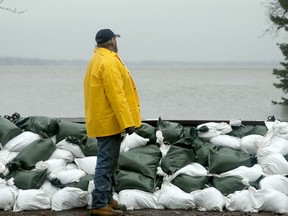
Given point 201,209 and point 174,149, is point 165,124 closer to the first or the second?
point 174,149

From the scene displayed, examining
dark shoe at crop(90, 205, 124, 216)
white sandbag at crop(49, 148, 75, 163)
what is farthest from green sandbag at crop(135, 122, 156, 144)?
dark shoe at crop(90, 205, 124, 216)

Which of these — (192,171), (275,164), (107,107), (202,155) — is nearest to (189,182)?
(192,171)

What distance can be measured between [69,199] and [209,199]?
4.07 ft

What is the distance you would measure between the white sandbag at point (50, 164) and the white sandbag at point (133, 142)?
2.19 feet

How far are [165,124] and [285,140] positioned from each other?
131 centimetres

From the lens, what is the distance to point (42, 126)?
5918 mm

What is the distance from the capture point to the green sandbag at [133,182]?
4.98 meters

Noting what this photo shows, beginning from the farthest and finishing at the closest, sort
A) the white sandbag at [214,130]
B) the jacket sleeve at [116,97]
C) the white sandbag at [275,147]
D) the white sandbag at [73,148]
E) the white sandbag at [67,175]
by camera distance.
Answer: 1. the white sandbag at [214,130]
2. the white sandbag at [73,148]
3. the white sandbag at [275,147]
4. the white sandbag at [67,175]
5. the jacket sleeve at [116,97]

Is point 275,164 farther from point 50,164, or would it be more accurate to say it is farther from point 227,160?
point 50,164

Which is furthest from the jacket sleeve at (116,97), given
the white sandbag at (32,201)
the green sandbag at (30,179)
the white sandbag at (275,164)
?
the white sandbag at (275,164)

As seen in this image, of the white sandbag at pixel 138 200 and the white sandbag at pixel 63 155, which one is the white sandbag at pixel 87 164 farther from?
the white sandbag at pixel 138 200

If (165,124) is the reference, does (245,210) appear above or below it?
below

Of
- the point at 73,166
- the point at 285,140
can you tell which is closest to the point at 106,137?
the point at 73,166

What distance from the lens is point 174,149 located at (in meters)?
5.56
